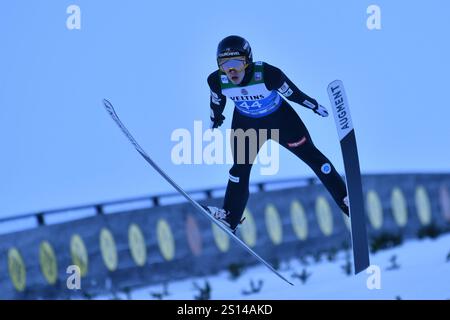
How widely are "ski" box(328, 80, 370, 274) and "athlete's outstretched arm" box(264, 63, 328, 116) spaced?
0.45 ft

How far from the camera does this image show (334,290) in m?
8.12

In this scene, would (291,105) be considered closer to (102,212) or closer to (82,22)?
(82,22)

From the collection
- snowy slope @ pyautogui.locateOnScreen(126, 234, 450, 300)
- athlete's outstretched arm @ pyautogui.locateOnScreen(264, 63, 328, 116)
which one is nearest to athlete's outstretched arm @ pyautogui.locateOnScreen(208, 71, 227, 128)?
athlete's outstretched arm @ pyautogui.locateOnScreen(264, 63, 328, 116)

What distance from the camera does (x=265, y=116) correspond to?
7.68m

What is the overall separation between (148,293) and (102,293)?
0.39m

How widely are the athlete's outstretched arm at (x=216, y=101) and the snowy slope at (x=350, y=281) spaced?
135 centimetres

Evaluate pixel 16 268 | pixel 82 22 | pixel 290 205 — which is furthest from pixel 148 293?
pixel 82 22

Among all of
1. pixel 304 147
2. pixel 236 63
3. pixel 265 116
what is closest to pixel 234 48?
pixel 236 63

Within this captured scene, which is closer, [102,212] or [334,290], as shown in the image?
[334,290]

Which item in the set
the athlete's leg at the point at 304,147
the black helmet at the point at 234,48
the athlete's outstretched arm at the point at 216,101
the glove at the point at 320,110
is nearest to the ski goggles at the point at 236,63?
the black helmet at the point at 234,48

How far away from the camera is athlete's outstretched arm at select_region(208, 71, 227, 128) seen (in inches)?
303

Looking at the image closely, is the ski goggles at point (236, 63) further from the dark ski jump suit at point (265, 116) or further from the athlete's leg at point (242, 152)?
the athlete's leg at point (242, 152)

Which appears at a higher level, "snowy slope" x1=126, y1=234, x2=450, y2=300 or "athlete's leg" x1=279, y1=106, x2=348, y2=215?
"athlete's leg" x1=279, y1=106, x2=348, y2=215

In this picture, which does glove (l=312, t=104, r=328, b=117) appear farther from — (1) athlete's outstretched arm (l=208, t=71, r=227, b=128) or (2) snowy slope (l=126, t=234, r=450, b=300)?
(2) snowy slope (l=126, t=234, r=450, b=300)
